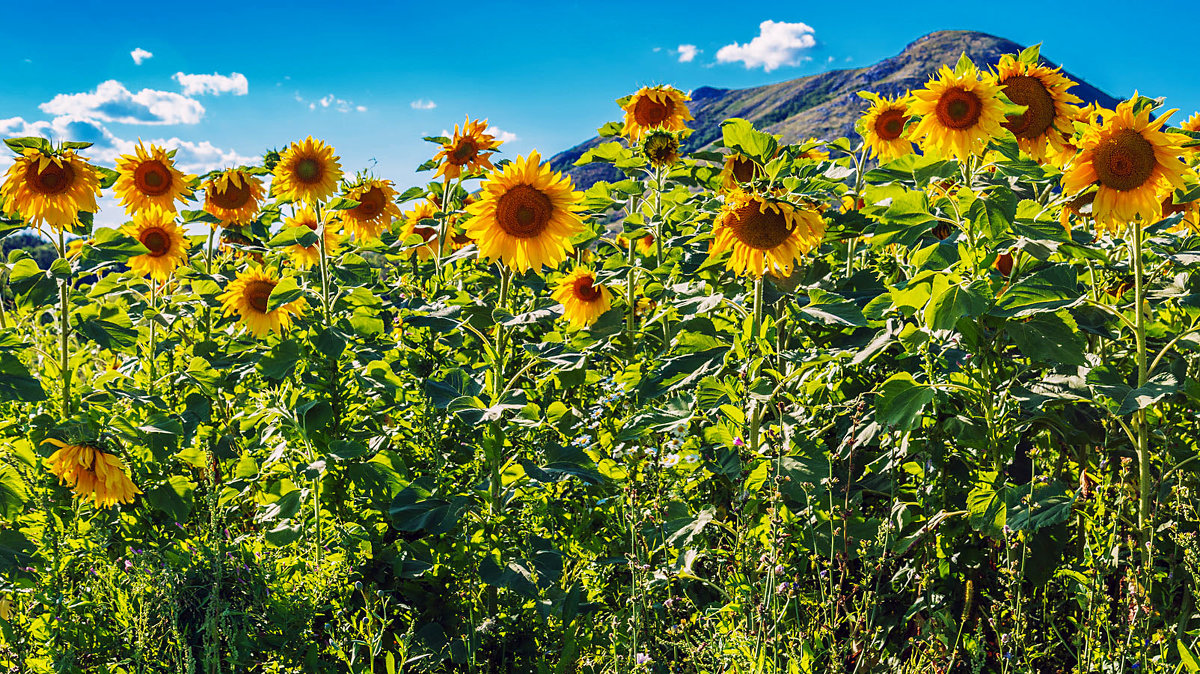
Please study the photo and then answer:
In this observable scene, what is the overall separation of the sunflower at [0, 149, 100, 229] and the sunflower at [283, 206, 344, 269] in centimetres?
71

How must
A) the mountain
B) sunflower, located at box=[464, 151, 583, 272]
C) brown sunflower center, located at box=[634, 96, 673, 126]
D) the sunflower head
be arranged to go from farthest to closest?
the mountain
brown sunflower center, located at box=[634, 96, 673, 126]
the sunflower head
sunflower, located at box=[464, 151, 583, 272]

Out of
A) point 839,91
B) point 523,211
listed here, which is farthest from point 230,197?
point 839,91

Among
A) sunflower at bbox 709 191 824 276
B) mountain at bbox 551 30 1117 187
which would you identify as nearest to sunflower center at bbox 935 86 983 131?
sunflower at bbox 709 191 824 276

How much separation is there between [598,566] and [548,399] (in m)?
0.63

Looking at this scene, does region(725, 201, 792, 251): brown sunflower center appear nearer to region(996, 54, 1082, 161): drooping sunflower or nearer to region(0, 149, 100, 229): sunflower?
region(996, 54, 1082, 161): drooping sunflower

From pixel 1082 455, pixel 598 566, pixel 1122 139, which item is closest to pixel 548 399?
pixel 598 566

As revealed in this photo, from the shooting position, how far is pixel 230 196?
394cm

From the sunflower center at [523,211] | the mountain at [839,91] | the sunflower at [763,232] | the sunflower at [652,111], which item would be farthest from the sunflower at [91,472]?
the mountain at [839,91]

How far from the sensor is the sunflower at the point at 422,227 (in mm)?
3939

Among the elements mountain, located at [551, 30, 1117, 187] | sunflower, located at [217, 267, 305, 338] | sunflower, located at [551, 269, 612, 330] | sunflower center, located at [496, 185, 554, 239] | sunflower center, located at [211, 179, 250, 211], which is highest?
mountain, located at [551, 30, 1117, 187]

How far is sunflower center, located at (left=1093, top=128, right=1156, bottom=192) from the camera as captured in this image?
2.28 metres

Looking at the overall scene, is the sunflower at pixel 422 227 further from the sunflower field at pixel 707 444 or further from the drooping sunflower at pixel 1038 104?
the drooping sunflower at pixel 1038 104

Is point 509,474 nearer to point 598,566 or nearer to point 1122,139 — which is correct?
point 598,566

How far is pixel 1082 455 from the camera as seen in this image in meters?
2.58
